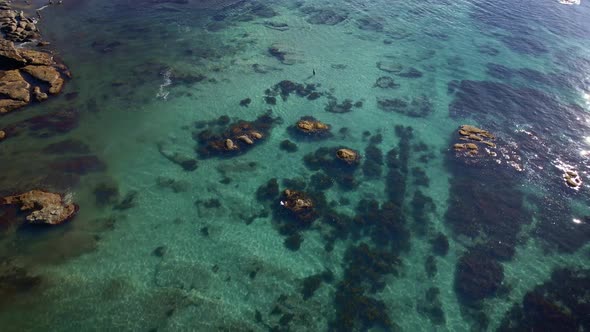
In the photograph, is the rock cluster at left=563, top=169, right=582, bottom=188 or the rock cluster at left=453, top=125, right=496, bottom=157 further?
the rock cluster at left=453, top=125, right=496, bottom=157

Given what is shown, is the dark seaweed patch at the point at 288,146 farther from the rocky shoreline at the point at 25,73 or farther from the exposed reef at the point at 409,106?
the rocky shoreline at the point at 25,73

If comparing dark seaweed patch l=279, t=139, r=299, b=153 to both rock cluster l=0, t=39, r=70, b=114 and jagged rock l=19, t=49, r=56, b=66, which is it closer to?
rock cluster l=0, t=39, r=70, b=114

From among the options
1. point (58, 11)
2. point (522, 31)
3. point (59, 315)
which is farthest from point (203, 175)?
point (522, 31)

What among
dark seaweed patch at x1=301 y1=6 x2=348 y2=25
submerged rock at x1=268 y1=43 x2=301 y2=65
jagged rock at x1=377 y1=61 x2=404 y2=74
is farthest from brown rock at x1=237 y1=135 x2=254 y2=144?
dark seaweed patch at x1=301 y1=6 x2=348 y2=25

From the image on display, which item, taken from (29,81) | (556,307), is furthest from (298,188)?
(29,81)

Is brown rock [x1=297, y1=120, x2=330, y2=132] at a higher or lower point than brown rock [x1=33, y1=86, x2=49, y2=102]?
lower

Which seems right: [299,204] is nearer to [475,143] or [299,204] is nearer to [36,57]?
[475,143]
